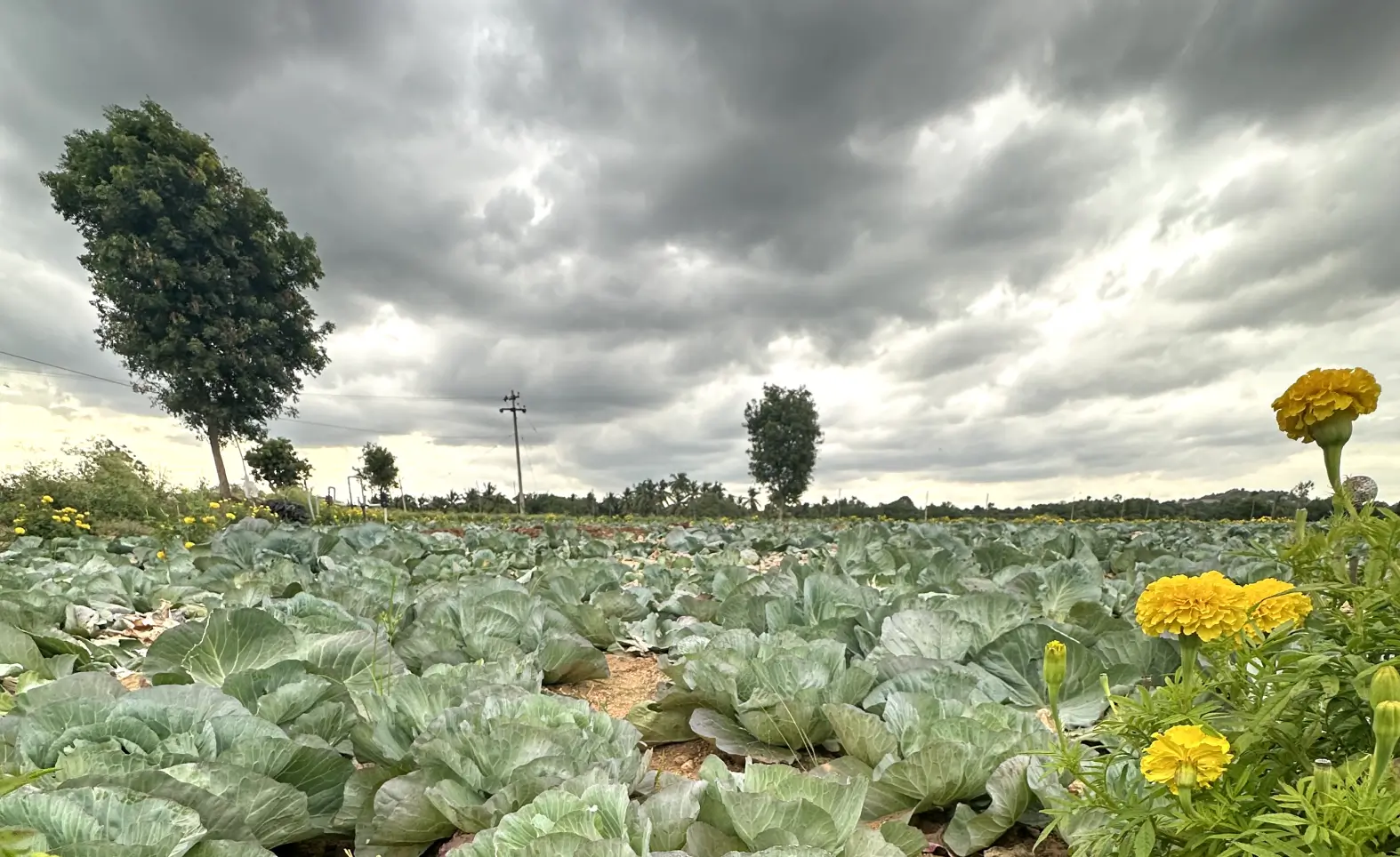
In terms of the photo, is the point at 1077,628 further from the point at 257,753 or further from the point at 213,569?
the point at 213,569

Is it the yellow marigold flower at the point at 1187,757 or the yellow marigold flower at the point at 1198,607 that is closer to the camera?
the yellow marigold flower at the point at 1187,757

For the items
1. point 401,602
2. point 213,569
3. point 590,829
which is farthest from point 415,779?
point 213,569

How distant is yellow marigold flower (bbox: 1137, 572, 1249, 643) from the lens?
42.8 inches

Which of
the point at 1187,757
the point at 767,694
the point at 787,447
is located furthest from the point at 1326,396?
the point at 787,447

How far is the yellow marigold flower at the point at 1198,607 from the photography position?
1.09 m

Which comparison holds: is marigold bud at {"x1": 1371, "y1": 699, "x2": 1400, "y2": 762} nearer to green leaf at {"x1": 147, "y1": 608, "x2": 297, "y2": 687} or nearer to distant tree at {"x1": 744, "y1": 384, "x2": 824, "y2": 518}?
green leaf at {"x1": 147, "y1": 608, "x2": 297, "y2": 687}

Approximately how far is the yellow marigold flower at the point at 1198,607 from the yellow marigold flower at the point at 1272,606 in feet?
0.10

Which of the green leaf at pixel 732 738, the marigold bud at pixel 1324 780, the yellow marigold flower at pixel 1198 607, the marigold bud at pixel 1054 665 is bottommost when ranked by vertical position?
the green leaf at pixel 732 738

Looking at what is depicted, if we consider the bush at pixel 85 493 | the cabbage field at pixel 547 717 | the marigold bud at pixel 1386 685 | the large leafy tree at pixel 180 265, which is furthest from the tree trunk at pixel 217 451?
the marigold bud at pixel 1386 685

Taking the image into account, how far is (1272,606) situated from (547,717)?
1316 millimetres

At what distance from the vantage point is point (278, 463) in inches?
1130

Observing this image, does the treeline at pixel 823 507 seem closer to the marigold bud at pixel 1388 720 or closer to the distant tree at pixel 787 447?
the distant tree at pixel 787 447

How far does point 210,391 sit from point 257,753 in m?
28.7

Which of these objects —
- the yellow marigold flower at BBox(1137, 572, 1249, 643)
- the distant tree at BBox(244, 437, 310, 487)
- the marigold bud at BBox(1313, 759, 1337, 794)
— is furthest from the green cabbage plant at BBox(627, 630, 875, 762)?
the distant tree at BBox(244, 437, 310, 487)
